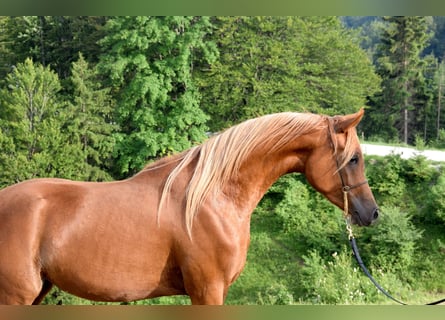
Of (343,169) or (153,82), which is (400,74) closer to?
(153,82)

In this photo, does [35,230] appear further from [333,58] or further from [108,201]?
[333,58]

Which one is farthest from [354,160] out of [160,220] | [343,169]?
[160,220]

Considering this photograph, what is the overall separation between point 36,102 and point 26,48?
7130 millimetres

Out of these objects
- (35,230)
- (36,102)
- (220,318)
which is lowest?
(36,102)

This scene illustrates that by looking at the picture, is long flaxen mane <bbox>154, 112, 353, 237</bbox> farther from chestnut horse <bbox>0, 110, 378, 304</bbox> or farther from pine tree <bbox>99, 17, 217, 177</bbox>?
pine tree <bbox>99, 17, 217, 177</bbox>

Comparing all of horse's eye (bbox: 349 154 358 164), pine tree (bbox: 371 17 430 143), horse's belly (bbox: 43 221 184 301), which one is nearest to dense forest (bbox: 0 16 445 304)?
pine tree (bbox: 371 17 430 143)

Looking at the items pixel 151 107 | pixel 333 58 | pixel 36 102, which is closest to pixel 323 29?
pixel 333 58

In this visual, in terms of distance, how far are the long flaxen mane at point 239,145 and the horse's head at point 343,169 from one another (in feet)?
0.04

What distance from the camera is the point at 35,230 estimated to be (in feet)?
7.50

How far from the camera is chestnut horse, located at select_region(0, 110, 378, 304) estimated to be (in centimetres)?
227

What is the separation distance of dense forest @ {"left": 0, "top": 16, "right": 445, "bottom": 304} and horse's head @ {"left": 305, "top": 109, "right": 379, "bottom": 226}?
30.2 ft

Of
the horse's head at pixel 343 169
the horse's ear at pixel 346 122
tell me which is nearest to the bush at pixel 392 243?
the horse's head at pixel 343 169

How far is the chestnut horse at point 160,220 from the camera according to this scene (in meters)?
2.27

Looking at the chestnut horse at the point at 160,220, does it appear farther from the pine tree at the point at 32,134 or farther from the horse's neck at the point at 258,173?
the pine tree at the point at 32,134
